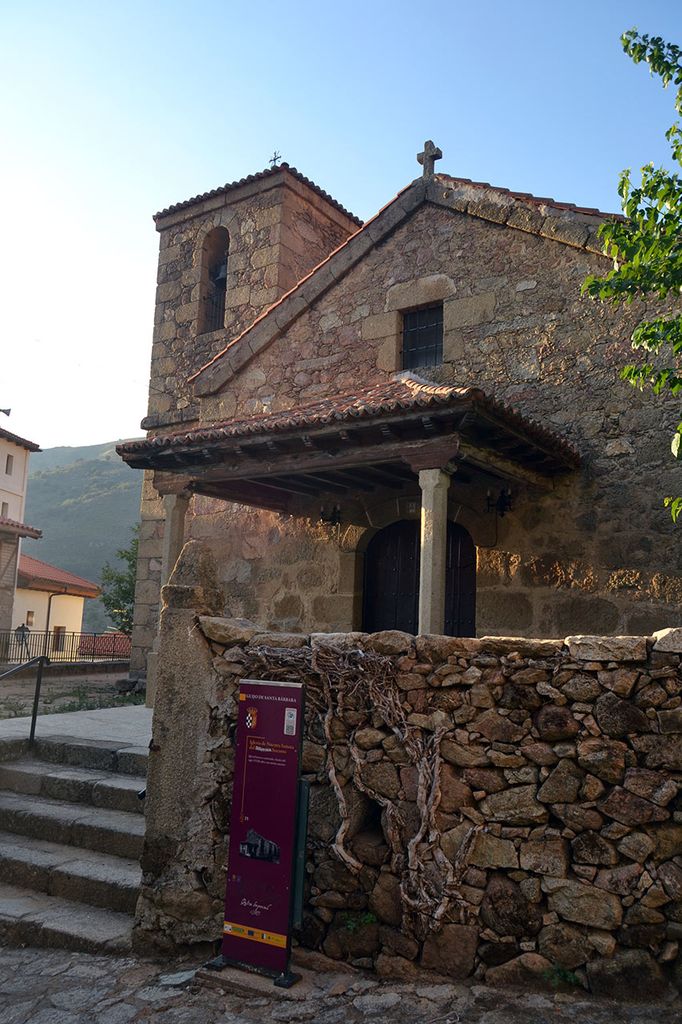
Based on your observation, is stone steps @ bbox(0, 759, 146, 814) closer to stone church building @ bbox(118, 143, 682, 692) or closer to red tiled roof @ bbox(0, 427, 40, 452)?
stone church building @ bbox(118, 143, 682, 692)

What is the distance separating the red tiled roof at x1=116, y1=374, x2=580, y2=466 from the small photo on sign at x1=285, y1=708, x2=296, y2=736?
10.1 feet

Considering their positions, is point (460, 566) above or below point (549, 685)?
above

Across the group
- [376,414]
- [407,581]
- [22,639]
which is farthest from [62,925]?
[22,639]

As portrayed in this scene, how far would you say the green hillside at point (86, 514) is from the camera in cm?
6184

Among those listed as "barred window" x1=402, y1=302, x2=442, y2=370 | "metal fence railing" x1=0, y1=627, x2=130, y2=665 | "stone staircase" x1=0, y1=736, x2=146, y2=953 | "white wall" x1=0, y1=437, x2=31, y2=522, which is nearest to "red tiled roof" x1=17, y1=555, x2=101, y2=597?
"white wall" x1=0, y1=437, x2=31, y2=522

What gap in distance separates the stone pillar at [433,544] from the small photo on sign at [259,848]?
294cm

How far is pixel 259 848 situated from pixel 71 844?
2138 mm

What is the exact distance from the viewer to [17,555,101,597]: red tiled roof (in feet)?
95.2

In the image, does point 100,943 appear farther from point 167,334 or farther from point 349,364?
point 167,334

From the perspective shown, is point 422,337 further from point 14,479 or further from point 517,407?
point 14,479

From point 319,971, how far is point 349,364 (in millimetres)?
6583

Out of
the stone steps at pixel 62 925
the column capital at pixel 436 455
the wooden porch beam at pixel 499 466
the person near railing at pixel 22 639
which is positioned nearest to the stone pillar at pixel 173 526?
the column capital at pixel 436 455

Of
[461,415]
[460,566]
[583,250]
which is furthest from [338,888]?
[583,250]

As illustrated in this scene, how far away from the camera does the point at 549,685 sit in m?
3.55
